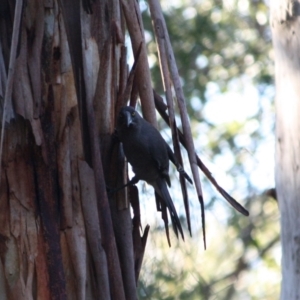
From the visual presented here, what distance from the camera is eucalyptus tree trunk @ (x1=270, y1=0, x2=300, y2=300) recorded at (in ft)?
12.5

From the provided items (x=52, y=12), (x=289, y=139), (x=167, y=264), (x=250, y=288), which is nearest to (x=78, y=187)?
(x=52, y=12)

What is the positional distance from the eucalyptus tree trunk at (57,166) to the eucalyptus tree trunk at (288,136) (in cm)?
154

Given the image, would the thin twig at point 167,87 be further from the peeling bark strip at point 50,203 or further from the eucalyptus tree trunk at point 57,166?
the peeling bark strip at point 50,203

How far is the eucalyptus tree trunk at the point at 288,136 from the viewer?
3.81 metres

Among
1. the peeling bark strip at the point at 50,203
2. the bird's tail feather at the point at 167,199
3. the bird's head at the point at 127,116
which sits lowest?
the peeling bark strip at the point at 50,203

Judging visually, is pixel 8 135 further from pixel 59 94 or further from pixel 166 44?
pixel 166 44

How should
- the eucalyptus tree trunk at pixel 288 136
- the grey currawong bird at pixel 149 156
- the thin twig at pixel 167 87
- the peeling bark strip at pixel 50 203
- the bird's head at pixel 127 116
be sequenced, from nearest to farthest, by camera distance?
the peeling bark strip at pixel 50 203 → the thin twig at pixel 167 87 → the bird's head at pixel 127 116 → the grey currawong bird at pixel 149 156 → the eucalyptus tree trunk at pixel 288 136

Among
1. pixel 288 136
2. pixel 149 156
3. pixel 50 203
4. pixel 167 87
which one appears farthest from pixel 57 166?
pixel 288 136

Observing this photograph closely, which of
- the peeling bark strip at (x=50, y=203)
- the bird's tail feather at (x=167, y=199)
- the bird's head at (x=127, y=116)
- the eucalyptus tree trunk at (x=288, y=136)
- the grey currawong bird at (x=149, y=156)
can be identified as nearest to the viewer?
the peeling bark strip at (x=50, y=203)

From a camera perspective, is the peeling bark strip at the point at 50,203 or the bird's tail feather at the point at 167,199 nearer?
the peeling bark strip at the point at 50,203

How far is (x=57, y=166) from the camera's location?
88.7 inches

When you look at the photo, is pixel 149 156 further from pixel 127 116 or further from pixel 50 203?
pixel 50 203

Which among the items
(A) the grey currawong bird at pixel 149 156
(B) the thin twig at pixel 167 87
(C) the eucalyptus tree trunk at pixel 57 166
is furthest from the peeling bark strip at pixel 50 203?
(A) the grey currawong bird at pixel 149 156

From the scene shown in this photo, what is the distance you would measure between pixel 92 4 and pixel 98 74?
25 cm
